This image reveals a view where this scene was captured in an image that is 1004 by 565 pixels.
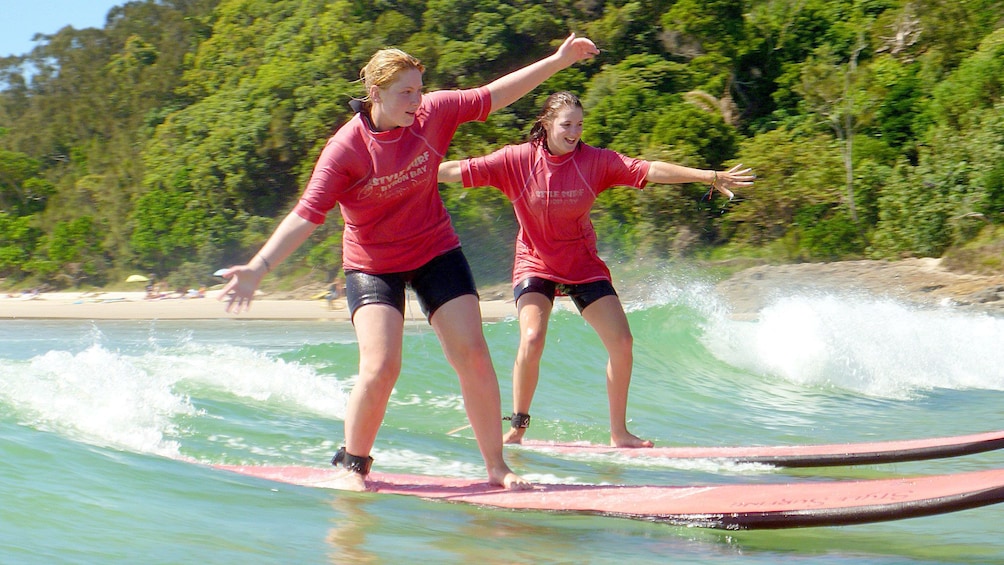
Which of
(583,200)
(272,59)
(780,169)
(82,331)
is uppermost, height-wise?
(272,59)

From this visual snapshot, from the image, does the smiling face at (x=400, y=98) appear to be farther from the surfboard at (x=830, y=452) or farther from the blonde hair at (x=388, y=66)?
the surfboard at (x=830, y=452)

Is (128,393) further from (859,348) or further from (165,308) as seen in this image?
(165,308)

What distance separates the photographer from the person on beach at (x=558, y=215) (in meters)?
5.53

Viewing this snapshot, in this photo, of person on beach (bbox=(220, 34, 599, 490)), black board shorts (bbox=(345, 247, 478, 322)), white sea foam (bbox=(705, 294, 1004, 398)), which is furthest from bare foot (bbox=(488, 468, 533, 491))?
white sea foam (bbox=(705, 294, 1004, 398))

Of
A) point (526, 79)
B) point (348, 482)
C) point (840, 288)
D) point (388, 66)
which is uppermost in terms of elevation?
point (840, 288)

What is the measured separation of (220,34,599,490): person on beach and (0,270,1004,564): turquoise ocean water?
47 cm

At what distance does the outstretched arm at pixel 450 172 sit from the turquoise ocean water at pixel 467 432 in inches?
56.8

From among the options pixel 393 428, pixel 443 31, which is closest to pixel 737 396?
pixel 393 428

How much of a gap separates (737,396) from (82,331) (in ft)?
52.6

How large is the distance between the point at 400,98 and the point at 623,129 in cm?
2263

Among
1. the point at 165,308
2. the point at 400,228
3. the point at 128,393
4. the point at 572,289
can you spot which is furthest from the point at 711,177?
the point at 165,308

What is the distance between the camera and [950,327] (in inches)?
507

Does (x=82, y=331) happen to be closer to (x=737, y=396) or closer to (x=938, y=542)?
(x=737, y=396)

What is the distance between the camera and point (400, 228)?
4.27 meters
